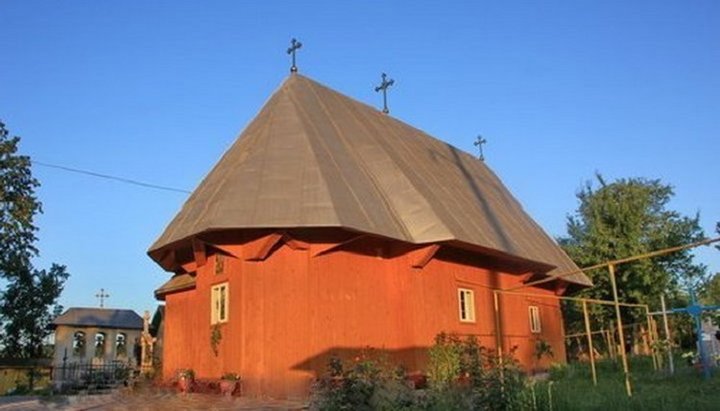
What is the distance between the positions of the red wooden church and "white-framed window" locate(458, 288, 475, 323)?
5cm

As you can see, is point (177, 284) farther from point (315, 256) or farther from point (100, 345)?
point (100, 345)

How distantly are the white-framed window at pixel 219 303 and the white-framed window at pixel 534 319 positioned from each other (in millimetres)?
10301

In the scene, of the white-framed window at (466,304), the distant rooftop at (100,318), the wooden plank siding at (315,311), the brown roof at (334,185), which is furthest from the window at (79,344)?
the white-framed window at (466,304)

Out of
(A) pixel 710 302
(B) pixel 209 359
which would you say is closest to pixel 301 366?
(B) pixel 209 359

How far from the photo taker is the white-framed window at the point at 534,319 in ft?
69.4

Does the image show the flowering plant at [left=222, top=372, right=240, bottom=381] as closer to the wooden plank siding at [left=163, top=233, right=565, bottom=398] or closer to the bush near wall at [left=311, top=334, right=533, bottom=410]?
the wooden plank siding at [left=163, top=233, right=565, bottom=398]

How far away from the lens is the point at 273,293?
14.1 meters

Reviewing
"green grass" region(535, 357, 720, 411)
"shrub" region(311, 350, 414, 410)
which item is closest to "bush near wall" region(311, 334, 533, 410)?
"shrub" region(311, 350, 414, 410)

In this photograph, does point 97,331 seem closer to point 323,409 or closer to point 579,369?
point 579,369

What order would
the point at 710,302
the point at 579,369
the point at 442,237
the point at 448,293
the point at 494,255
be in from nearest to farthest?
1. the point at 442,237
2. the point at 448,293
3. the point at 494,255
4. the point at 579,369
5. the point at 710,302

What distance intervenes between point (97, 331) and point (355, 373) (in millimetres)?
30263

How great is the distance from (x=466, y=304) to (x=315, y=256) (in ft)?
16.7

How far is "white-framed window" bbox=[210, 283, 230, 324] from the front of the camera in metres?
15.0

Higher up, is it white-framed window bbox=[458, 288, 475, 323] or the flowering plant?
white-framed window bbox=[458, 288, 475, 323]
